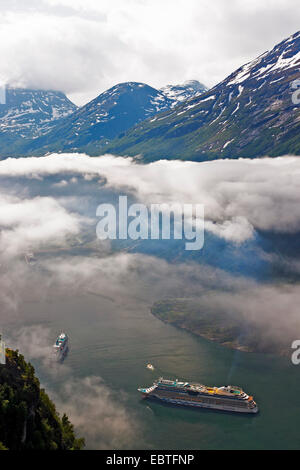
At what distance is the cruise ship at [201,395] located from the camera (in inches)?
6230

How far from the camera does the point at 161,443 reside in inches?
5344

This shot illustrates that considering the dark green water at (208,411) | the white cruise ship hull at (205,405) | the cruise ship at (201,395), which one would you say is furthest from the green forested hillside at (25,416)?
the cruise ship at (201,395)

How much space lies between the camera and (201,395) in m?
163

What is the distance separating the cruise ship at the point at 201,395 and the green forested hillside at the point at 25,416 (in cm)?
5975

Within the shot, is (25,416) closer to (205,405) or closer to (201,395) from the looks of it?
(205,405)

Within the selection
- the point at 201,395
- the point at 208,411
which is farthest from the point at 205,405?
the point at 201,395

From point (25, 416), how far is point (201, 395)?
89850 millimetres

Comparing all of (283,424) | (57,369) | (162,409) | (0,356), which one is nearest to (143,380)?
(162,409)

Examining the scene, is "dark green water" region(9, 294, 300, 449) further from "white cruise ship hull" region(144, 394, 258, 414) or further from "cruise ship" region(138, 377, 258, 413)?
"cruise ship" region(138, 377, 258, 413)

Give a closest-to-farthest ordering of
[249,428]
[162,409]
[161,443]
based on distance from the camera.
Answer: [161,443] < [249,428] < [162,409]

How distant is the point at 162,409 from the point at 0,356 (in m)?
81.8

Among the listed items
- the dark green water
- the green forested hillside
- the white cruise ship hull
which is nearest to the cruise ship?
the white cruise ship hull
